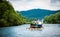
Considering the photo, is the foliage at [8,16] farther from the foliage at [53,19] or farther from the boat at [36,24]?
the foliage at [53,19]

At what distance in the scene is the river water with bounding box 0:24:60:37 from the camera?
8758mm

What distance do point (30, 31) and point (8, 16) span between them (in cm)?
73

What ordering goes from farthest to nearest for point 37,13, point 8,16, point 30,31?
point 8,16, point 30,31, point 37,13

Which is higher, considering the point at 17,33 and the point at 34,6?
the point at 34,6

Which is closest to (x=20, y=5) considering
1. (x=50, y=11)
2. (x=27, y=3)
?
(x=27, y=3)

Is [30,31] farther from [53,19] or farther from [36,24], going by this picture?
[53,19]

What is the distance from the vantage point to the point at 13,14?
360 inches

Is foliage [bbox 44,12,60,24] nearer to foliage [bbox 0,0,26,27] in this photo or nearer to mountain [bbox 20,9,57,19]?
mountain [bbox 20,9,57,19]

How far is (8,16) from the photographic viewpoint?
9273mm

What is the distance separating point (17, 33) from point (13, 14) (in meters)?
0.59

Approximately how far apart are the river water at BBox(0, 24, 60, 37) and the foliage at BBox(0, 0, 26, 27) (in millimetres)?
134

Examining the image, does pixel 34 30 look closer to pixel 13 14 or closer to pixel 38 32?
pixel 38 32

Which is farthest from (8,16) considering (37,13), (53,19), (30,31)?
(53,19)

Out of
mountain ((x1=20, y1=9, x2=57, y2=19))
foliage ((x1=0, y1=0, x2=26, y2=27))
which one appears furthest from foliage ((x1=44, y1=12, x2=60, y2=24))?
foliage ((x1=0, y1=0, x2=26, y2=27))
